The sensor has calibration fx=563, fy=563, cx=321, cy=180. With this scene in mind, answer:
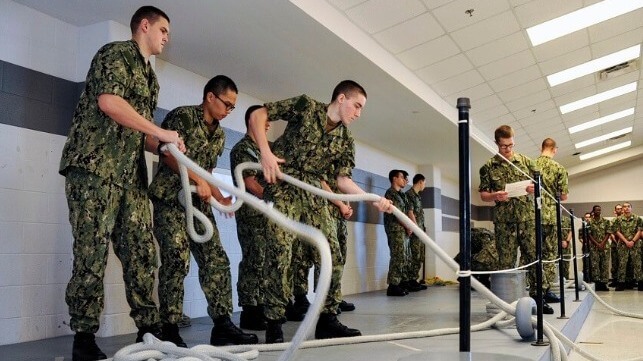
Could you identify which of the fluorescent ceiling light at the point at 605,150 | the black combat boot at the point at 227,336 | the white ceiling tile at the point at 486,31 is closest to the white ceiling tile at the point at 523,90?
the white ceiling tile at the point at 486,31

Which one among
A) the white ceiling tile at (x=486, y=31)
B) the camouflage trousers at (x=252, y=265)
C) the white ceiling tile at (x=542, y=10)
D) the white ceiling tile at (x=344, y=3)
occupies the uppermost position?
the white ceiling tile at (x=542, y=10)

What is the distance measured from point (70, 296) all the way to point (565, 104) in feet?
25.0

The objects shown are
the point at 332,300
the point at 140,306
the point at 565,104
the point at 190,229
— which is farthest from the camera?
the point at 565,104

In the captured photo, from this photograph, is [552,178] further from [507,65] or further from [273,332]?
[273,332]

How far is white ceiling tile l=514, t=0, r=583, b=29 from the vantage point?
15.7ft

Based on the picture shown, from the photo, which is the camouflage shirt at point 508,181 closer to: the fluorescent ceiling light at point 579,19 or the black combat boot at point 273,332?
the fluorescent ceiling light at point 579,19

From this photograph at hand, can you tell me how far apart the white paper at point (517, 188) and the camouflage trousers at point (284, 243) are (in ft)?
5.24

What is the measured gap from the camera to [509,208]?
4152mm

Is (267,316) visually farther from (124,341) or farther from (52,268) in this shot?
(52,268)

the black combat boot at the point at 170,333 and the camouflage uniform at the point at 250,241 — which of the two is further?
the camouflage uniform at the point at 250,241

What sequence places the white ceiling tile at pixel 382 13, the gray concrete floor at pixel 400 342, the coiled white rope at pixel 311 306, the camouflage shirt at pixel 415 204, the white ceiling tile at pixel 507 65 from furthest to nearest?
the camouflage shirt at pixel 415 204
the white ceiling tile at pixel 507 65
the white ceiling tile at pixel 382 13
the gray concrete floor at pixel 400 342
the coiled white rope at pixel 311 306

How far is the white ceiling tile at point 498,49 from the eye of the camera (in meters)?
5.36

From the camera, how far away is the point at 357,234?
751 cm

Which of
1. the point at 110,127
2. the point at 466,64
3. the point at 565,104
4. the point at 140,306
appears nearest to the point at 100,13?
the point at 110,127
